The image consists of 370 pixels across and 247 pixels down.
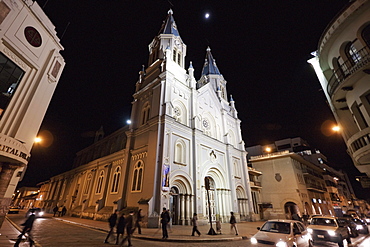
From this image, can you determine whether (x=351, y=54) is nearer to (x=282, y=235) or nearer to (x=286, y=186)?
(x=282, y=235)

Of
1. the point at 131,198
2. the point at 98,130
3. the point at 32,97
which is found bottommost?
the point at 131,198

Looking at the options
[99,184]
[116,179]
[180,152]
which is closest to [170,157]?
[180,152]

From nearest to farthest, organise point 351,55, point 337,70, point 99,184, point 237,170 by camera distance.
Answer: point 351,55, point 337,70, point 99,184, point 237,170

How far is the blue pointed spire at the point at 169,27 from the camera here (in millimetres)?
25747

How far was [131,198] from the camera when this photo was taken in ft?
53.5

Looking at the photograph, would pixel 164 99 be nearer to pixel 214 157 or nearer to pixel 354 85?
pixel 214 157

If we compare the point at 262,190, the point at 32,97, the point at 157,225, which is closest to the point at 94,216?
the point at 157,225

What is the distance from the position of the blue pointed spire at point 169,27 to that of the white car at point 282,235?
25.8 meters

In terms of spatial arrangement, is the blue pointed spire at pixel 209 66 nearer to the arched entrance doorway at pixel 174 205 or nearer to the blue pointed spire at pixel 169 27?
the blue pointed spire at pixel 169 27

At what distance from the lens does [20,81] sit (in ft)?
40.4

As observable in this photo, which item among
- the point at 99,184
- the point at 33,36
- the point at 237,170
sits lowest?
the point at 99,184

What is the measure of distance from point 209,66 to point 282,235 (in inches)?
1281

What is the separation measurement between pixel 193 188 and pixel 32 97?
15.5m

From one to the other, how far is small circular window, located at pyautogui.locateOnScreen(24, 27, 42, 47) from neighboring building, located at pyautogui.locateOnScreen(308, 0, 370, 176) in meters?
22.7
